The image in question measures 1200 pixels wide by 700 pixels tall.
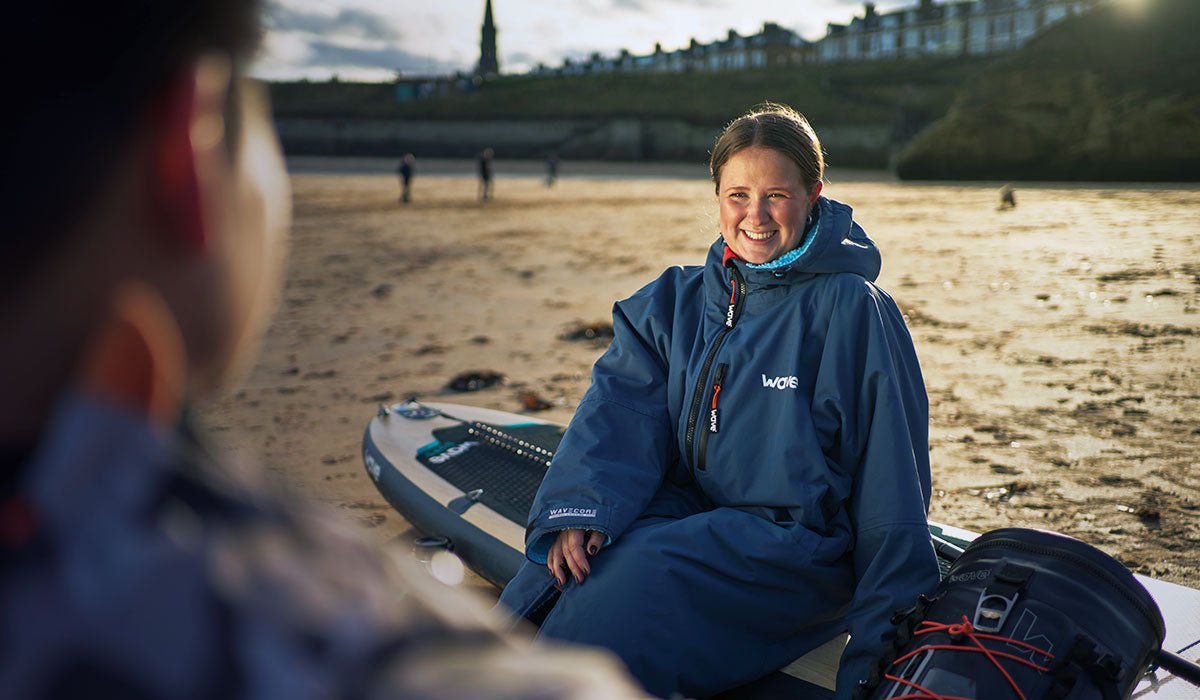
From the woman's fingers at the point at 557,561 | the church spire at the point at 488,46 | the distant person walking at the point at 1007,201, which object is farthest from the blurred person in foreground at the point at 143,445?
the church spire at the point at 488,46

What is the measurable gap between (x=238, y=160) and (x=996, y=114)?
33204 millimetres

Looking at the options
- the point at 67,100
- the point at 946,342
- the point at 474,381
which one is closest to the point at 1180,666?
the point at 67,100

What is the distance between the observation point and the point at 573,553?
8.29 ft

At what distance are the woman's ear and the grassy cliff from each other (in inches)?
1090

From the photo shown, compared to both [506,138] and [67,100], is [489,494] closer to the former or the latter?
[67,100]

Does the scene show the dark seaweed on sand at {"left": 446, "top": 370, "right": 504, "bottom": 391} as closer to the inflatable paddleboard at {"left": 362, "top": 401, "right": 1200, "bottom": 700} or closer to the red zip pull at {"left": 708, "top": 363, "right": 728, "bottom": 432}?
the inflatable paddleboard at {"left": 362, "top": 401, "right": 1200, "bottom": 700}

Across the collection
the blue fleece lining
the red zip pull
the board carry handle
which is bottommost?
the board carry handle

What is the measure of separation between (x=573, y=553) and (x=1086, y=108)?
103 ft

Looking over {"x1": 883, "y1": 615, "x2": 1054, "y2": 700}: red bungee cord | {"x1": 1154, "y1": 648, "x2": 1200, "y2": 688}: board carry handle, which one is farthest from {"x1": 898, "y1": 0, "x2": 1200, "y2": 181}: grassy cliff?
{"x1": 883, "y1": 615, "x2": 1054, "y2": 700}: red bungee cord

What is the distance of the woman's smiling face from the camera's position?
2.66 meters

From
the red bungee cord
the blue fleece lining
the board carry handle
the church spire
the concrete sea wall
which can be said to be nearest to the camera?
the red bungee cord

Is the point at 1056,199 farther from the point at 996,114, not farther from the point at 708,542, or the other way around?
the point at 708,542

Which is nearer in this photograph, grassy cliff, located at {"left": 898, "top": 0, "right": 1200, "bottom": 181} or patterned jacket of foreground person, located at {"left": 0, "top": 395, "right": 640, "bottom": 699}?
patterned jacket of foreground person, located at {"left": 0, "top": 395, "right": 640, "bottom": 699}

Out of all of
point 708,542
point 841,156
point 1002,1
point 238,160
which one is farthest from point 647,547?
point 1002,1
